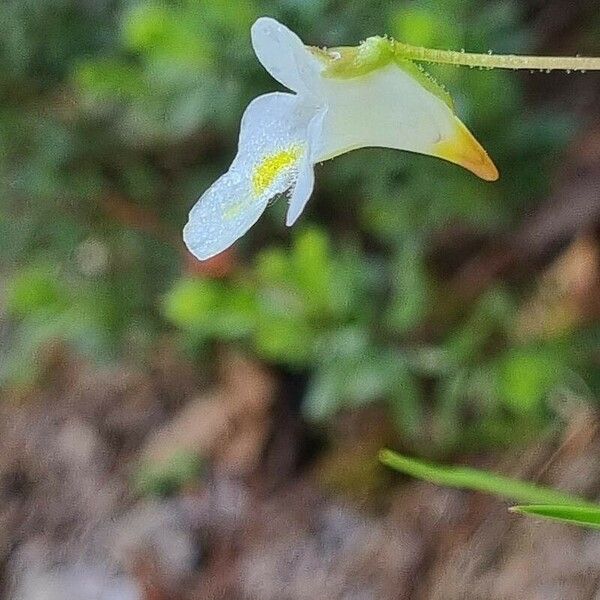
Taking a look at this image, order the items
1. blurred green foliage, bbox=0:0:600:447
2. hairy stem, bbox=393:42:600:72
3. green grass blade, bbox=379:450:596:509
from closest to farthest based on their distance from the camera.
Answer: hairy stem, bbox=393:42:600:72 → green grass blade, bbox=379:450:596:509 → blurred green foliage, bbox=0:0:600:447

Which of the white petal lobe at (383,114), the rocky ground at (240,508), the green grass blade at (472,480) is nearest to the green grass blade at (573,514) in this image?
the green grass blade at (472,480)

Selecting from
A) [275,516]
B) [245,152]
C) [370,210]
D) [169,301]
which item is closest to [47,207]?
[169,301]

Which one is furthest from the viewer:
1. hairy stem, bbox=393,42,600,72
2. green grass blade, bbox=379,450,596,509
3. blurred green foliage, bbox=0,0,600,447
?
blurred green foliage, bbox=0,0,600,447

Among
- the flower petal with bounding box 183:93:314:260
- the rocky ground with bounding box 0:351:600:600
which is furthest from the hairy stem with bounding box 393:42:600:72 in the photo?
the rocky ground with bounding box 0:351:600:600

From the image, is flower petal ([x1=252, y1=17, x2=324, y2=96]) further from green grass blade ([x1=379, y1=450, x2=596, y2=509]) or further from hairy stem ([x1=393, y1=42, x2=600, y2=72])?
green grass blade ([x1=379, y1=450, x2=596, y2=509])

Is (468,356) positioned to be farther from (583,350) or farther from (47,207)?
→ (47,207)

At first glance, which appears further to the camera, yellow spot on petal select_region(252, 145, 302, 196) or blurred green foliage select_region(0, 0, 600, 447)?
blurred green foliage select_region(0, 0, 600, 447)

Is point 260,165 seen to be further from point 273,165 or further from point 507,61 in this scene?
point 507,61
